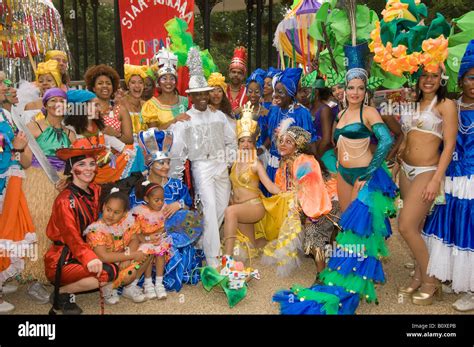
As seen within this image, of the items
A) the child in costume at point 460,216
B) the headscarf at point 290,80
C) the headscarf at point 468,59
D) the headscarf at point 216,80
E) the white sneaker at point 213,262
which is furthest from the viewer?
the headscarf at point 216,80

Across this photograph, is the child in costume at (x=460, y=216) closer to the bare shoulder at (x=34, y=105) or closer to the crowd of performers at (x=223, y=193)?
the crowd of performers at (x=223, y=193)

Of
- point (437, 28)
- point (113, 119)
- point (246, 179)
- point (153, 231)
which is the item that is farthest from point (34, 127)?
point (437, 28)

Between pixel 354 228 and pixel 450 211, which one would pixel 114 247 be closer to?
pixel 354 228

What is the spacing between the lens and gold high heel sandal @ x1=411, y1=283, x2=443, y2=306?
3957 millimetres

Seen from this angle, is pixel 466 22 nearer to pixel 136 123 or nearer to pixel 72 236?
pixel 136 123

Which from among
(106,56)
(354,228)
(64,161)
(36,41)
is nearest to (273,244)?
(354,228)

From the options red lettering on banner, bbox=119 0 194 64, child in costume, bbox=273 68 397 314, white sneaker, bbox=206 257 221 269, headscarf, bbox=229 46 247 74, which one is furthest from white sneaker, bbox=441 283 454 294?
red lettering on banner, bbox=119 0 194 64

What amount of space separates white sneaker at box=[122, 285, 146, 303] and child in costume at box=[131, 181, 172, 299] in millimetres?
54

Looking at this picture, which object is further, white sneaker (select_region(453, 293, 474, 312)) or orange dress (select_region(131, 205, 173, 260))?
orange dress (select_region(131, 205, 173, 260))

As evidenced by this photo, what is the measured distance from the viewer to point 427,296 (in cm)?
397

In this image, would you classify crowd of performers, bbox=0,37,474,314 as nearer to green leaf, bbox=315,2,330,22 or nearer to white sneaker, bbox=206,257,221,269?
white sneaker, bbox=206,257,221,269

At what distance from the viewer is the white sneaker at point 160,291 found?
4117mm

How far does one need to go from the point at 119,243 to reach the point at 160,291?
585 mm

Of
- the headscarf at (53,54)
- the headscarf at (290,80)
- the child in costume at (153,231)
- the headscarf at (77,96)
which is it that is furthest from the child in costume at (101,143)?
the headscarf at (290,80)
